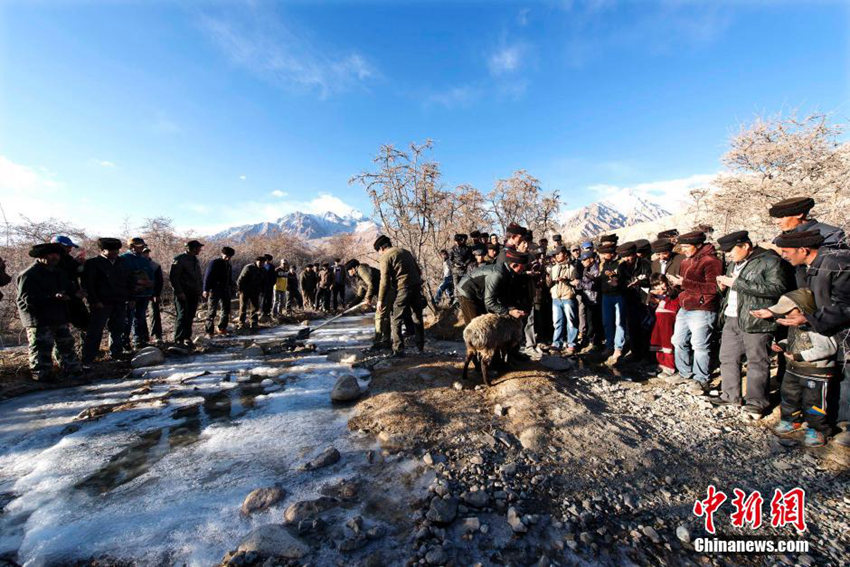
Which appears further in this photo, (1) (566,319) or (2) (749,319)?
(1) (566,319)

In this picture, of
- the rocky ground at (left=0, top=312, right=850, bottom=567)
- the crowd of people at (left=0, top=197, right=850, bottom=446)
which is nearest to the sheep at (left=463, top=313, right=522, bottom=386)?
the crowd of people at (left=0, top=197, right=850, bottom=446)

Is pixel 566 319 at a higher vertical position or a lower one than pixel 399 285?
lower

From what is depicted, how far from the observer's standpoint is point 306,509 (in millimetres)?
2307

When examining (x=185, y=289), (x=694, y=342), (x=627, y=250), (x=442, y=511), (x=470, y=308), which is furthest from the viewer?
(x=185, y=289)

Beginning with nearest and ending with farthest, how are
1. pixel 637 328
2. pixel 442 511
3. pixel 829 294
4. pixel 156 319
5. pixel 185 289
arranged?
pixel 442 511 < pixel 829 294 < pixel 637 328 < pixel 185 289 < pixel 156 319

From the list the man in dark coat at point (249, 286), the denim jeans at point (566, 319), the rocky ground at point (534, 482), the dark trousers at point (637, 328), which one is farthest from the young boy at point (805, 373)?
the man in dark coat at point (249, 286)

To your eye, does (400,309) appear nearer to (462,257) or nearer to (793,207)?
(462,257)

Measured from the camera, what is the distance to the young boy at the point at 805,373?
10.6ft

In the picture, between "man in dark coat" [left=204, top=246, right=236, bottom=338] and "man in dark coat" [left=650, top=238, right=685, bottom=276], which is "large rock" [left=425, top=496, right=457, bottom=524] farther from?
"man in dark coat" [left=204, top=246, right=236, bottom=338]

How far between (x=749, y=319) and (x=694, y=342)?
38.5 inches

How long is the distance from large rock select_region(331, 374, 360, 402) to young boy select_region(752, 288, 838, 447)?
179 inches

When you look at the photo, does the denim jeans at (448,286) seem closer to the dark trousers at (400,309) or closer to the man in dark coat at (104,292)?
the dark trousers at (400,309)

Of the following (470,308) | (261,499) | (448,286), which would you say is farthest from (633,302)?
(448,286)

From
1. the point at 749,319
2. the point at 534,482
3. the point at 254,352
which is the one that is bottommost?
the point at 534,482
